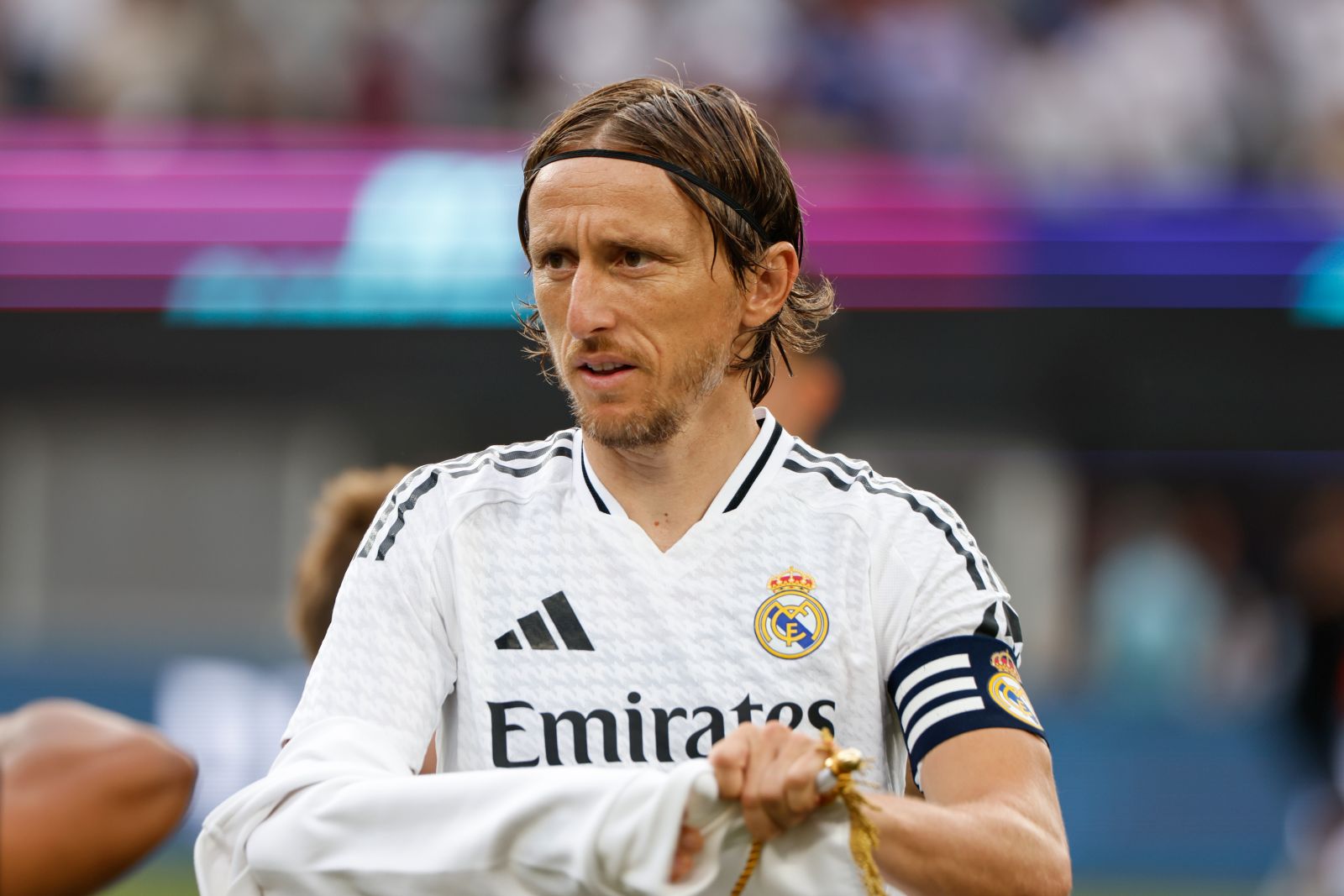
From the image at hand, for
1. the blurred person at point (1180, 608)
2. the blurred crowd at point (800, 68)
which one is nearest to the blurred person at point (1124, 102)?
the blurred crowd at point (800, 68)

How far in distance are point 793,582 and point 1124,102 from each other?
8218 millimetres

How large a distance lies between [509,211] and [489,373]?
852mm

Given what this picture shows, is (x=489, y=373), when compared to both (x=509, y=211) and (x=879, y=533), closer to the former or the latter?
(x=509, y=211)

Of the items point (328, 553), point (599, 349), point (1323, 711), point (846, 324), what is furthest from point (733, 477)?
point (1323, 711)

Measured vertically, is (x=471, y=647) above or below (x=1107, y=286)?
Result: below

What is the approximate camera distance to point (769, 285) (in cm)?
268

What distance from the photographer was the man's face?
243 cm

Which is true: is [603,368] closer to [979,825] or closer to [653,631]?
[653,631]

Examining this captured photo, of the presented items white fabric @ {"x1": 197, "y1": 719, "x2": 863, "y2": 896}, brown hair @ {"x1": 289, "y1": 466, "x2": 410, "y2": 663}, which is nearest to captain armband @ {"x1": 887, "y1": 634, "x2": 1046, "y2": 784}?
white fabric @ {"x1": 197, "y1": 719, "x2": 863, "y2": 896}

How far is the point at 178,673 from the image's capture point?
32.1 ft

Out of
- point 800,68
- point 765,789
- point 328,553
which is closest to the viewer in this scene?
point 765,789

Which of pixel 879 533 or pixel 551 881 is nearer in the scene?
pixel 551 881

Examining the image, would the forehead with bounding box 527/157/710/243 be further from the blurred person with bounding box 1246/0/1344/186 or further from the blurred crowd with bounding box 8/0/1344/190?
the blurred person with bounding box 1246/0/1344/186

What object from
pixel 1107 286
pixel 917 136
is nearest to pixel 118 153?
pixel 917 136
